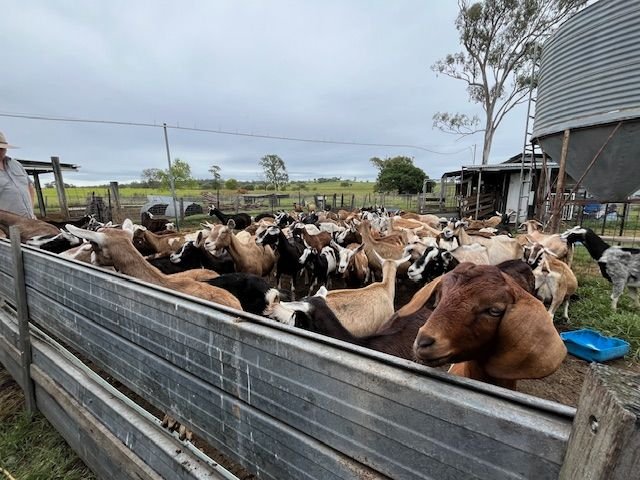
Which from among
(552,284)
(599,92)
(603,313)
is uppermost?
(599,92)

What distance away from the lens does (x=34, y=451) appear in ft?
9.45

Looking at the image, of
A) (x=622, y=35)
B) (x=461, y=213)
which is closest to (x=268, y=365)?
(x=622, y=35)

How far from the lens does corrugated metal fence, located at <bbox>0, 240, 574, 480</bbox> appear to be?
841 millimetres

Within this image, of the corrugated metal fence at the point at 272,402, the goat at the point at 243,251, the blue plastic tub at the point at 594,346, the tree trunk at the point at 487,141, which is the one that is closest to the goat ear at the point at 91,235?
the corrugated metal fence at the point at 272,402

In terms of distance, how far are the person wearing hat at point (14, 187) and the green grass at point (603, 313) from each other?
9669 millimetres

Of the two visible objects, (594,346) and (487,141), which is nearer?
(594,346)

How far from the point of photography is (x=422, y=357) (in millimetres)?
1547

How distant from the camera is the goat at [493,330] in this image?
1.60m

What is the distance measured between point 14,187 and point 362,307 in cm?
570

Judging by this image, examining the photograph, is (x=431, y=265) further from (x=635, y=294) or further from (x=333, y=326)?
(x=635, y=294)

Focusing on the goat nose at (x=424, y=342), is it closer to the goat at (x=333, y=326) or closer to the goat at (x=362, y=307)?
the goat at (x=333, y=326)

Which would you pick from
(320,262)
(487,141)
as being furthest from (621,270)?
(487,141)

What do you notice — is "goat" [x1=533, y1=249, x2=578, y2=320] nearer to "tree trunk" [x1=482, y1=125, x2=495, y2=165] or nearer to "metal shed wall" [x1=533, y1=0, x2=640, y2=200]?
"metal shed wall" [x1=533, y1=0, x2=640, y2=200]

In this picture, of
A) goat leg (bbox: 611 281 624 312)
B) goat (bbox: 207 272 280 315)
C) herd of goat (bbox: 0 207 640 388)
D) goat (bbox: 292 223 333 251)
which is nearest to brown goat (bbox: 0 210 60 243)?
herd of goat (bbox: 0 207 640 388)
